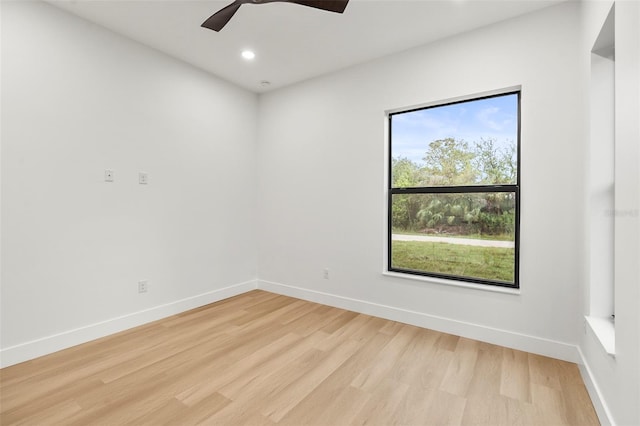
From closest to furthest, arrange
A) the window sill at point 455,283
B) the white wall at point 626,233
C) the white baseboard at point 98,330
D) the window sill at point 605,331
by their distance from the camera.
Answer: the white wall at point 626,233
the window sill at point 605,331
the white baseboard at point 98,330
the window sill at point 455,283

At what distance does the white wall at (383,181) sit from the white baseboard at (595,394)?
24 cm

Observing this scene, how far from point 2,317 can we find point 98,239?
2.64 feet

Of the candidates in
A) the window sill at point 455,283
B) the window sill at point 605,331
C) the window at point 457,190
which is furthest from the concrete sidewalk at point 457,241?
the window sill at point 605,331

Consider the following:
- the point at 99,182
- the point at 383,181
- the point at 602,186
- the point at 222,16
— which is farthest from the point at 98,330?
the point at 602,186

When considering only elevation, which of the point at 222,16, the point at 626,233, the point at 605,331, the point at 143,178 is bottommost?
the point at 605,331

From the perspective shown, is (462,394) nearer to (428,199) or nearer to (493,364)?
(493,364)

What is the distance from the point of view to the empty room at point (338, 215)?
182 centimetres

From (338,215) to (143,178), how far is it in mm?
2106

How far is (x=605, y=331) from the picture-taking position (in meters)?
1.71

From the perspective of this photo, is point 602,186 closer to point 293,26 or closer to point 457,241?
point 457,241

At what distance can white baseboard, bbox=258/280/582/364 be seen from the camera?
2350mm

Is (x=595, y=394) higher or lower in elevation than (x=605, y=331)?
lower

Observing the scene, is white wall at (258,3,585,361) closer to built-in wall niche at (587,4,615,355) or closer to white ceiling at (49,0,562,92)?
white ceiling at (49,0,562,92)

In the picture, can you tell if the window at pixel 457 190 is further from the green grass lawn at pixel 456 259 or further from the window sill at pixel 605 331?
the window sill at pixel 605 331
